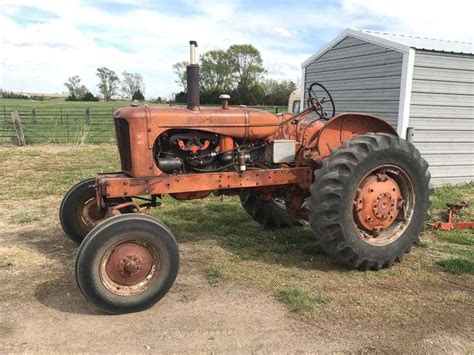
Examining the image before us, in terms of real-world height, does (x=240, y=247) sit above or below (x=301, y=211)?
below

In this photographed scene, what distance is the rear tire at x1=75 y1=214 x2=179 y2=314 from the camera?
11.6 feet

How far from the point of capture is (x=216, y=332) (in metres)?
3.43

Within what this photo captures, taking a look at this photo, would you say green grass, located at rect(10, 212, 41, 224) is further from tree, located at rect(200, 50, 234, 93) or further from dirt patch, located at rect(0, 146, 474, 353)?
tree, located at rect(200, 50, 234, 93)

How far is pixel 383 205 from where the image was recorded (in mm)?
4645

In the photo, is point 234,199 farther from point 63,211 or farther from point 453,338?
point 453,338

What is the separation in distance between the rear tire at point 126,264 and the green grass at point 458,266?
2738 millimetres

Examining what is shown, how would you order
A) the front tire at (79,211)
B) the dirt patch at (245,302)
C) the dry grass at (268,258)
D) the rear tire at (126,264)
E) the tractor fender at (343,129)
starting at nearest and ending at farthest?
the dirt patch at (245,302) → the rear tire at (126,264) → the dry grass at (268,258) → the tractor fender at (343,129) → the front tire at (79,211)

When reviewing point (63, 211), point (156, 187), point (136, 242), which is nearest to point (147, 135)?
point (156, 187)

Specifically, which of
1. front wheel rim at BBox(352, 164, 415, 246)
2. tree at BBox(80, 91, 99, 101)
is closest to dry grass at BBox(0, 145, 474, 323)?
front wheel rim at BBox(352, 164, 415, 246)

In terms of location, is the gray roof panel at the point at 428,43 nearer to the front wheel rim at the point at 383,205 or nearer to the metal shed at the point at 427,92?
the metal shed at the point at 427,92

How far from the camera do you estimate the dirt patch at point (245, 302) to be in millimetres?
3307

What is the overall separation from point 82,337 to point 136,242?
789mm

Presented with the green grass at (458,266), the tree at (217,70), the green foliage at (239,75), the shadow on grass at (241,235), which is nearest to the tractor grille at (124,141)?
the shadow on grass at (241,235)

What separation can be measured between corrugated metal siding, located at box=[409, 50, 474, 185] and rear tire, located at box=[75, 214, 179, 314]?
6494 mm
